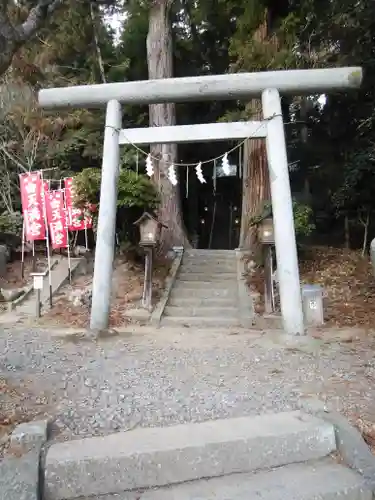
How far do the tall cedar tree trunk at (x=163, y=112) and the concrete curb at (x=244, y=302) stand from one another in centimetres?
174

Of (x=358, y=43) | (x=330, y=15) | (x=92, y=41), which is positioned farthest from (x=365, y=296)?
(x=92, y=41)

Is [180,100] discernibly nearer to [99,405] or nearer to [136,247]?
[136,247]

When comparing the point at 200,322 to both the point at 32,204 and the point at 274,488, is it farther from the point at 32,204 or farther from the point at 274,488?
the point at 32,204

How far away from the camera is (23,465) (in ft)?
7.55

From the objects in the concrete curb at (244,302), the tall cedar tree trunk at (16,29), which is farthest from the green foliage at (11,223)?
the tall cedar tree trunk at (16,29)

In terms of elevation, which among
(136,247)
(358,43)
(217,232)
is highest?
(358,43)

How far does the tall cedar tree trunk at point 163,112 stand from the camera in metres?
9.97

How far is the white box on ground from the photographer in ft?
21.4

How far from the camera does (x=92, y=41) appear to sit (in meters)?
11.6

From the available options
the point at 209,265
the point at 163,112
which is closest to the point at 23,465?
the point at 209,265

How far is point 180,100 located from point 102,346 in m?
3.80

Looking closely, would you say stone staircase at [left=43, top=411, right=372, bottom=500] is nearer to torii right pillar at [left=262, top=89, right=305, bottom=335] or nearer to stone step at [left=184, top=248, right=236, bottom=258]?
torii right pillar at [left=262, top=89, right=305, bottom=335]

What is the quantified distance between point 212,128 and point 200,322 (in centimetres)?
299

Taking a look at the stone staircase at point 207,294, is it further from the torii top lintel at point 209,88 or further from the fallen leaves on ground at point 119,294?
the torii top lintel at point 209,88
